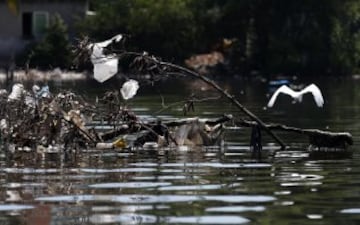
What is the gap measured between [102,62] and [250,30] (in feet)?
173

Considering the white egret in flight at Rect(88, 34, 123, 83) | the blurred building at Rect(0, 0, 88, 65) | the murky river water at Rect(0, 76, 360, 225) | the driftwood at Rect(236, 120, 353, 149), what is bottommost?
the murky river water at Rect(0, 76, 360, 225)

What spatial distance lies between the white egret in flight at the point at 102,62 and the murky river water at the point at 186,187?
4.19 feet

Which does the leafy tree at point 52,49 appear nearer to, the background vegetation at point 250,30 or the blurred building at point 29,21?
the blurred building at point 29,21

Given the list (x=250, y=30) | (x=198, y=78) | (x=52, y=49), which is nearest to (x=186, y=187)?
(x=198, y=78)

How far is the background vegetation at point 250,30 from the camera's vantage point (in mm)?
69312

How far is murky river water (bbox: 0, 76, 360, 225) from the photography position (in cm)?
1156

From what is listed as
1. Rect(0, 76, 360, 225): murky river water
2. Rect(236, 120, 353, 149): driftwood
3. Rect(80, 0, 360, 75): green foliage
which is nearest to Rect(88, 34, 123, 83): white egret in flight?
Rect(0, 76, 360, 225): murky river water

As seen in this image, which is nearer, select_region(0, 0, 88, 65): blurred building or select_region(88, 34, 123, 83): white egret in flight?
select_region(88, 34, 123, 83): white egret in flight

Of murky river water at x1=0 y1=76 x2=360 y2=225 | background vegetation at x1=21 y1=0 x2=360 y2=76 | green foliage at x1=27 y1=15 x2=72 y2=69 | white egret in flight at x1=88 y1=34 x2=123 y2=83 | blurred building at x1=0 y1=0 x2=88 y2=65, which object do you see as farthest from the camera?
background vegetation at x1=21 y1=0 x2=360 y2=76

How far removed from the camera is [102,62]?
18.8 m

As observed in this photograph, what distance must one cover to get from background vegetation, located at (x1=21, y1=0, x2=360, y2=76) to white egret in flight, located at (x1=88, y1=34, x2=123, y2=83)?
4979 cm

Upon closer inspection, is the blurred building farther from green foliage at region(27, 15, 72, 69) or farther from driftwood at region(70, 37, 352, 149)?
driftwood at region(70, 37, 352, 149)

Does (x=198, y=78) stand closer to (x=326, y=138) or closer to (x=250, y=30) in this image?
(x=326, y=138)

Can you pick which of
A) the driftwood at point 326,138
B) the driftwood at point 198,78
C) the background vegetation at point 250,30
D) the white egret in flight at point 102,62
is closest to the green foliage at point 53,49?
the background vegetation at point 250,30
